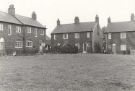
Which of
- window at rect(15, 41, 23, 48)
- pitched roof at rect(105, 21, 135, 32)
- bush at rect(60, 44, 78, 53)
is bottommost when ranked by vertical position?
bush at rect(60, 44, 78, 53)

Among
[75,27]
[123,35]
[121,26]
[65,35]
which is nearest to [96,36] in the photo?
[75,27]

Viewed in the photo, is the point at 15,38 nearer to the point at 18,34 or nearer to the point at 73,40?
the point at 18,34

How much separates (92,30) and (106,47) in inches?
234

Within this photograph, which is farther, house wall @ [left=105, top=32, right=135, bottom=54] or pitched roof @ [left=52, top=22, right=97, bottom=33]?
pitched roof @ [left=52, top=22, right=97, bottom=33]

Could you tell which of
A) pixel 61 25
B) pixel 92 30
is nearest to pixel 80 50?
pixel 92 30

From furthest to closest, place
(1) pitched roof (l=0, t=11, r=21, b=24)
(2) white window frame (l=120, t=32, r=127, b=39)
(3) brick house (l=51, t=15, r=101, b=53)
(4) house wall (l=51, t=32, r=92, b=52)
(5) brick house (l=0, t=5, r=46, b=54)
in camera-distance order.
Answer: (4) house wall (l=51, t=32, r=92, b=52), (3) brick house (l=51, t=15, r=101, b=53), (2) white window frame (l=120, t=32, r=127, b=39), (1) pitched roof (l=0, t=11, r=21, b=24), (5) brick house (l=0, t=5, r=46, b=54)

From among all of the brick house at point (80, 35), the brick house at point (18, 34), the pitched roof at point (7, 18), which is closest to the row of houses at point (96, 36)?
the brick house at point (80, 35)

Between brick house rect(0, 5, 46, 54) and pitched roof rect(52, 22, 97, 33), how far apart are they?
9.94m

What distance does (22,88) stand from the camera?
450 inches

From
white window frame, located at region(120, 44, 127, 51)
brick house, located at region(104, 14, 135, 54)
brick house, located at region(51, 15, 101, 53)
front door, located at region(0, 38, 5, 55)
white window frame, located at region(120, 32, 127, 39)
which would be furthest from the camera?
brick house, located at region(51, 15, 101, 53)

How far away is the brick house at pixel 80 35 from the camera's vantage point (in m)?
62.3

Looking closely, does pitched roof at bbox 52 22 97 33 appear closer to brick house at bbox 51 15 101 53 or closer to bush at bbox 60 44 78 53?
brick house at bbox 51 15 101 53

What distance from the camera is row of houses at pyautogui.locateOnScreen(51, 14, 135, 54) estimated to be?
195ft

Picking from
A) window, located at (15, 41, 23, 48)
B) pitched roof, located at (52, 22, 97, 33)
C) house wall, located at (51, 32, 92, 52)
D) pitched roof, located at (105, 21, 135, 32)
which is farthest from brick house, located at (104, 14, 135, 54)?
window, located at (15, 41, 23, 48)
